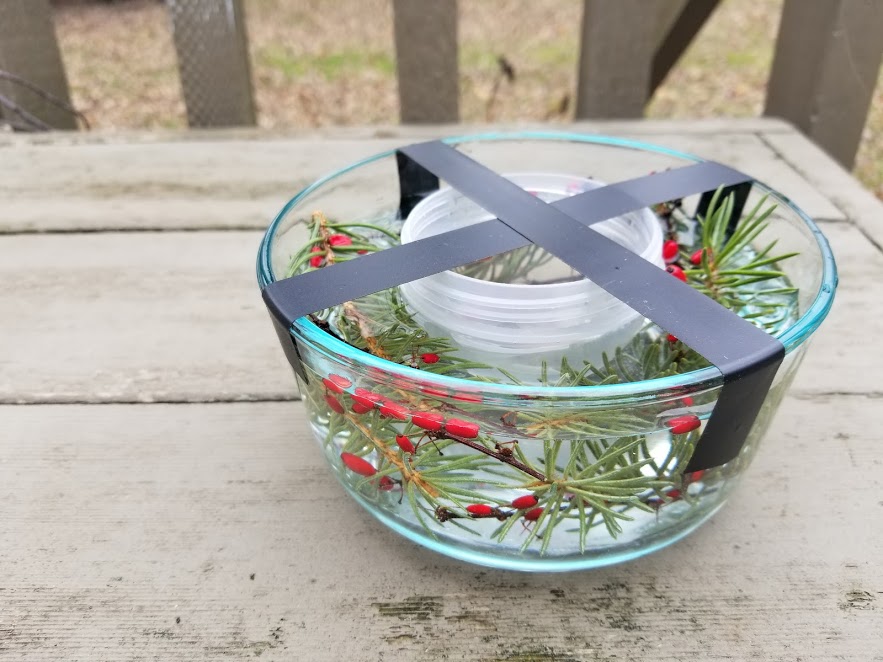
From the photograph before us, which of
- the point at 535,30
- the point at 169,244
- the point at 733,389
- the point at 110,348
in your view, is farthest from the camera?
the point at 535,30

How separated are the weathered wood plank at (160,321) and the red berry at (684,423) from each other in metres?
0.25

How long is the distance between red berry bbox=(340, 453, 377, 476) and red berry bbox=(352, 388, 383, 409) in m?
0.06

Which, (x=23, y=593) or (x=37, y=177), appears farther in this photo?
(x=37, y=177)

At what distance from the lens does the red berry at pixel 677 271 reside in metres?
0.47

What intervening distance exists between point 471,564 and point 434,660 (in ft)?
0.19

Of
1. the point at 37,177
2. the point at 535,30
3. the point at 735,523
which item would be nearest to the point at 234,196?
the point at 37,177

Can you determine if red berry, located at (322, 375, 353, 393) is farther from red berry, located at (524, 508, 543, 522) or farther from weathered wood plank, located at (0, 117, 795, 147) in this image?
weathered wood plank, located at (0, 117, 795, 147)

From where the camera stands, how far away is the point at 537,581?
Result: 1.37ft

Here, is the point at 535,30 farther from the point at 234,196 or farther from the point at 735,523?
the point at 735,523

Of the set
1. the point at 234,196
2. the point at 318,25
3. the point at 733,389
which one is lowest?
the point at 318,25

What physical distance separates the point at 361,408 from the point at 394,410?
1.0 inches

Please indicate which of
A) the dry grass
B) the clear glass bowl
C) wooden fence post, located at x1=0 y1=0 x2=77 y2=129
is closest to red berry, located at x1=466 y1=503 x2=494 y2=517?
the clear glass bowl

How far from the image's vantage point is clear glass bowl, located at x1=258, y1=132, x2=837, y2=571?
0.34 m

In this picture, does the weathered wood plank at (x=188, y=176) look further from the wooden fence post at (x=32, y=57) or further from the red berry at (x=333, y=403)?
the red berry at (x=333, y=403)
